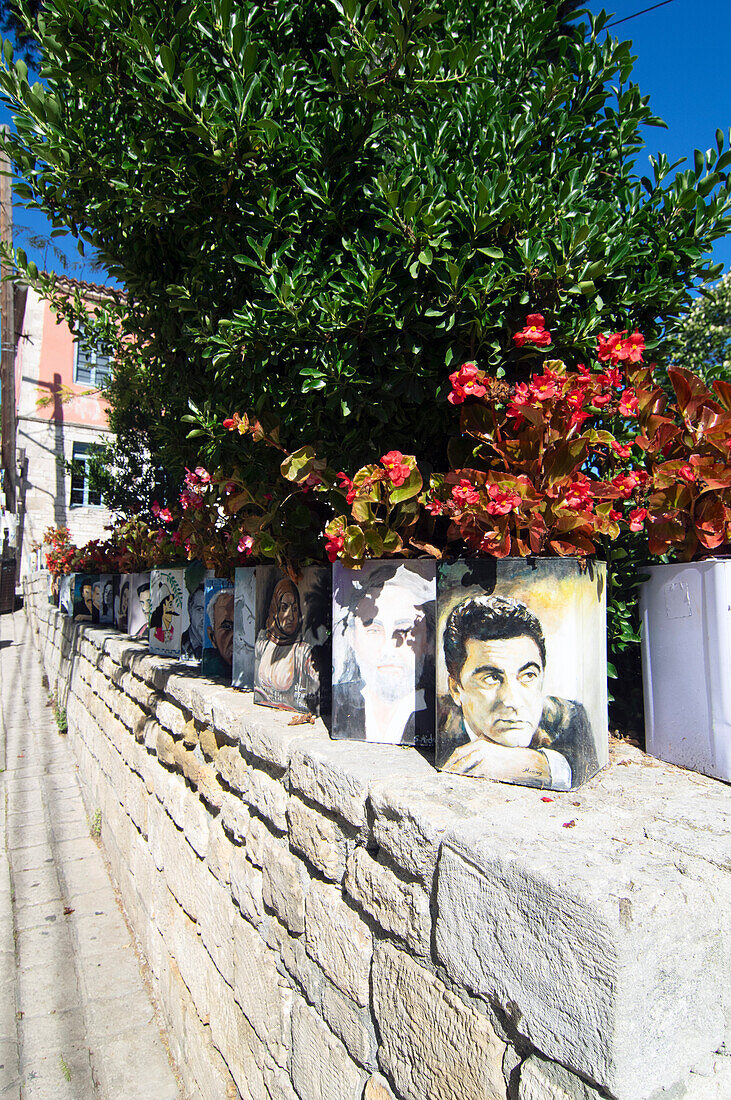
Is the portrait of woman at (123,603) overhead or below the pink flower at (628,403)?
below

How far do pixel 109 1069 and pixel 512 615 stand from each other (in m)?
2.41

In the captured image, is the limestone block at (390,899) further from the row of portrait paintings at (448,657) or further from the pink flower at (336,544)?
the pink flower at (336,544)

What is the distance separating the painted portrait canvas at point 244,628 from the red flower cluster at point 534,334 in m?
1.13

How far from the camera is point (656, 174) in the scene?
5.23ft

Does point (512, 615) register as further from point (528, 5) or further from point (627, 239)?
point (528, 5)

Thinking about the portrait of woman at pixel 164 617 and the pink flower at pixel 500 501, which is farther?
the portrait of woman at pixel 164 617

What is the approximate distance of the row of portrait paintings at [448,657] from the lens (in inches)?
46.9

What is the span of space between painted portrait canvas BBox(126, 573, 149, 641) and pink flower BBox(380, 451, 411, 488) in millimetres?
2889

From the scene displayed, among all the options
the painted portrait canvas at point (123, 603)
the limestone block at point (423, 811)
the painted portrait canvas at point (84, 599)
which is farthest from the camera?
the painted portrait canvas at point (84, 599)

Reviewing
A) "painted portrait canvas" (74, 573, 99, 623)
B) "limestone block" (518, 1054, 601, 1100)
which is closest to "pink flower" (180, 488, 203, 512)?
"limestone block" (518, 1054, 601, 1100)

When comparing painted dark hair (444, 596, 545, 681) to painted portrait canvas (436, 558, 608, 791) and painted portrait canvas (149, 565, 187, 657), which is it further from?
painted portrait canvas (149, 565, 187, 657)

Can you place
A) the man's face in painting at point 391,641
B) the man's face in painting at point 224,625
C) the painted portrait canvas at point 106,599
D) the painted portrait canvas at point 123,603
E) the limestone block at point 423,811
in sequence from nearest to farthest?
the limestone block at point 423,811 < the man's face in painting at point 391,641 < the man's face in painting at point 224,625 < the painted portrait canvas at point 123,603 < the painted portrait canvas at point 106,599

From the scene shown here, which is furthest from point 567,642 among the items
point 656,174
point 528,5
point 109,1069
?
point 109,1069

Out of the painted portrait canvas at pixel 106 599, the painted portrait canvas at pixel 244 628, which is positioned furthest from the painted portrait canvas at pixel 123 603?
the painted portrait canvas at pixel 244 628
